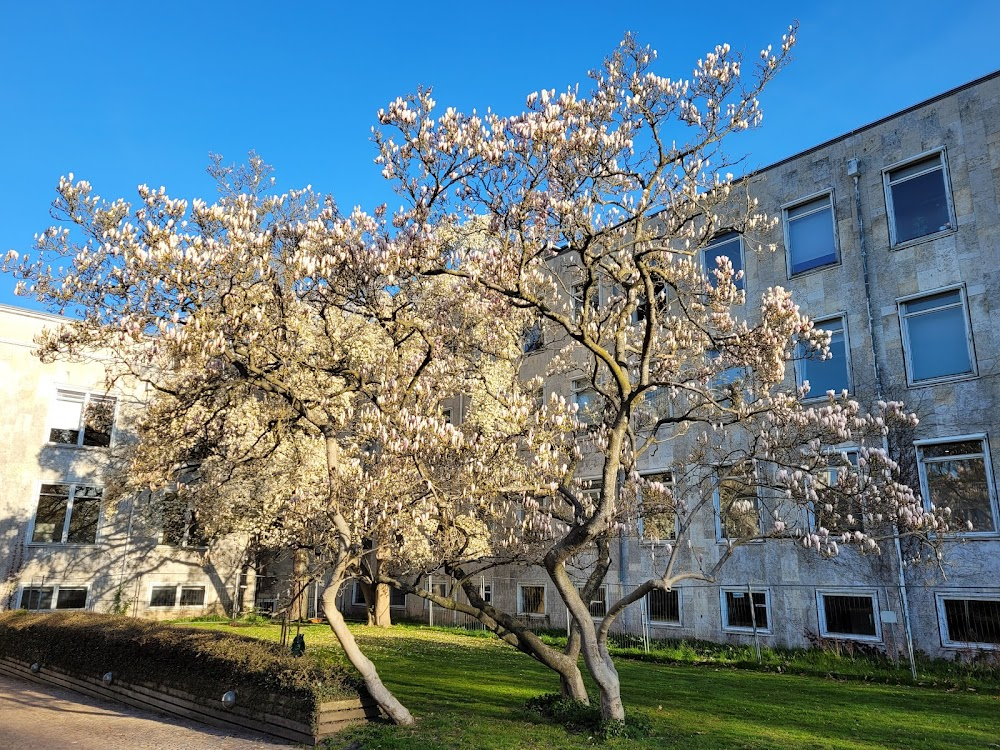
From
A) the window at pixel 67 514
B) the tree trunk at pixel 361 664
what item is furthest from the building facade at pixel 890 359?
the tree trunk at pixel 361 664

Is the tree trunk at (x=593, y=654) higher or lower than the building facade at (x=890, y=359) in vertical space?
lower

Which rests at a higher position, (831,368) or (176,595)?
(831,368)

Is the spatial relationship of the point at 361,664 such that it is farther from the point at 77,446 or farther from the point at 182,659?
the point at 77,446

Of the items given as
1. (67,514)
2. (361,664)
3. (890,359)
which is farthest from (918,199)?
(67,514)

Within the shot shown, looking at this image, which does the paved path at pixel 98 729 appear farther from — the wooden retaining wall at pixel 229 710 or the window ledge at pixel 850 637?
the window ledge at pixel 850 637

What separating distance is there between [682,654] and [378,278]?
1534cm

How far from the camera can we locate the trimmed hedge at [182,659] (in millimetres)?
9836

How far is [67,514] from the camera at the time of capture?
28375mm

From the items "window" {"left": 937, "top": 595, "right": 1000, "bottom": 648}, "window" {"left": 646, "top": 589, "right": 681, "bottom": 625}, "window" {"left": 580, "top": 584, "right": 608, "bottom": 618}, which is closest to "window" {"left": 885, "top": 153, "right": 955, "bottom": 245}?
"window" {"left": 937, "top": 595, "right": 1000, "bottom": 648}

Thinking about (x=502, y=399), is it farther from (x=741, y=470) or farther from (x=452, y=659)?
(x=452, y=659)

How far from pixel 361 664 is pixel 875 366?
16027 mm

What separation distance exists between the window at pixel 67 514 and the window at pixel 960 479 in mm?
28980

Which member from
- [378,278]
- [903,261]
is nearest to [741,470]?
[378,278]

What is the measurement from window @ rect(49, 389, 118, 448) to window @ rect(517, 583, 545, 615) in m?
17.8
